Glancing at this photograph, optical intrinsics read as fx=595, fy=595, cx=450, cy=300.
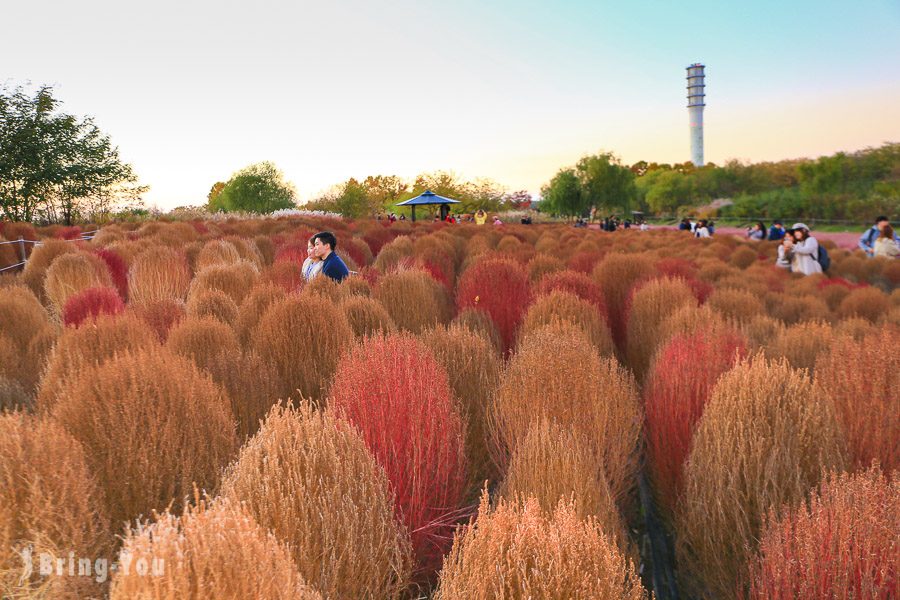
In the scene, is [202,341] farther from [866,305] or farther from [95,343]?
[866,305]

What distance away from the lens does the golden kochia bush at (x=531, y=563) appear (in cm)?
171

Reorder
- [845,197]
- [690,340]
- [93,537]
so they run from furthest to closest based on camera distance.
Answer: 1. [845,197]
2. [690,340]
3. [93,537]

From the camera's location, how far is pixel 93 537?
7.54 ft

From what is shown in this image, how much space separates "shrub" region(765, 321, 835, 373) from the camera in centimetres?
521

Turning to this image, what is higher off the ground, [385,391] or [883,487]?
[385,391]

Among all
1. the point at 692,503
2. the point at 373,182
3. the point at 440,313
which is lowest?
the point at 692,503

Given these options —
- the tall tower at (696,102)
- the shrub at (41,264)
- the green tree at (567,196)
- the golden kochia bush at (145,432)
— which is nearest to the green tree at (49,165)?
the shrub at (41,264)

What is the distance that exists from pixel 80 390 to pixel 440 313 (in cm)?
537

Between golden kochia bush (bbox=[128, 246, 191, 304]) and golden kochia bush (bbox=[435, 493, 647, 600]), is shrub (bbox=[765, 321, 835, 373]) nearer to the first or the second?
golden kochia bush (bbox=[435, 493, 647, 600])

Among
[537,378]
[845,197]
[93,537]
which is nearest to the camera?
[93,537]

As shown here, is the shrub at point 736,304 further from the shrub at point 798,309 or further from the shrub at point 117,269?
the shrub at point 117,269

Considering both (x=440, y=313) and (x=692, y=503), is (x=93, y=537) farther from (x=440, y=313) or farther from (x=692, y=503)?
(x=440, y=313)

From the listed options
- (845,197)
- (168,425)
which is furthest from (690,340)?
(845,197)

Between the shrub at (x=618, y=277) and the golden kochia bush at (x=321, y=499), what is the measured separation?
7.06 metres
